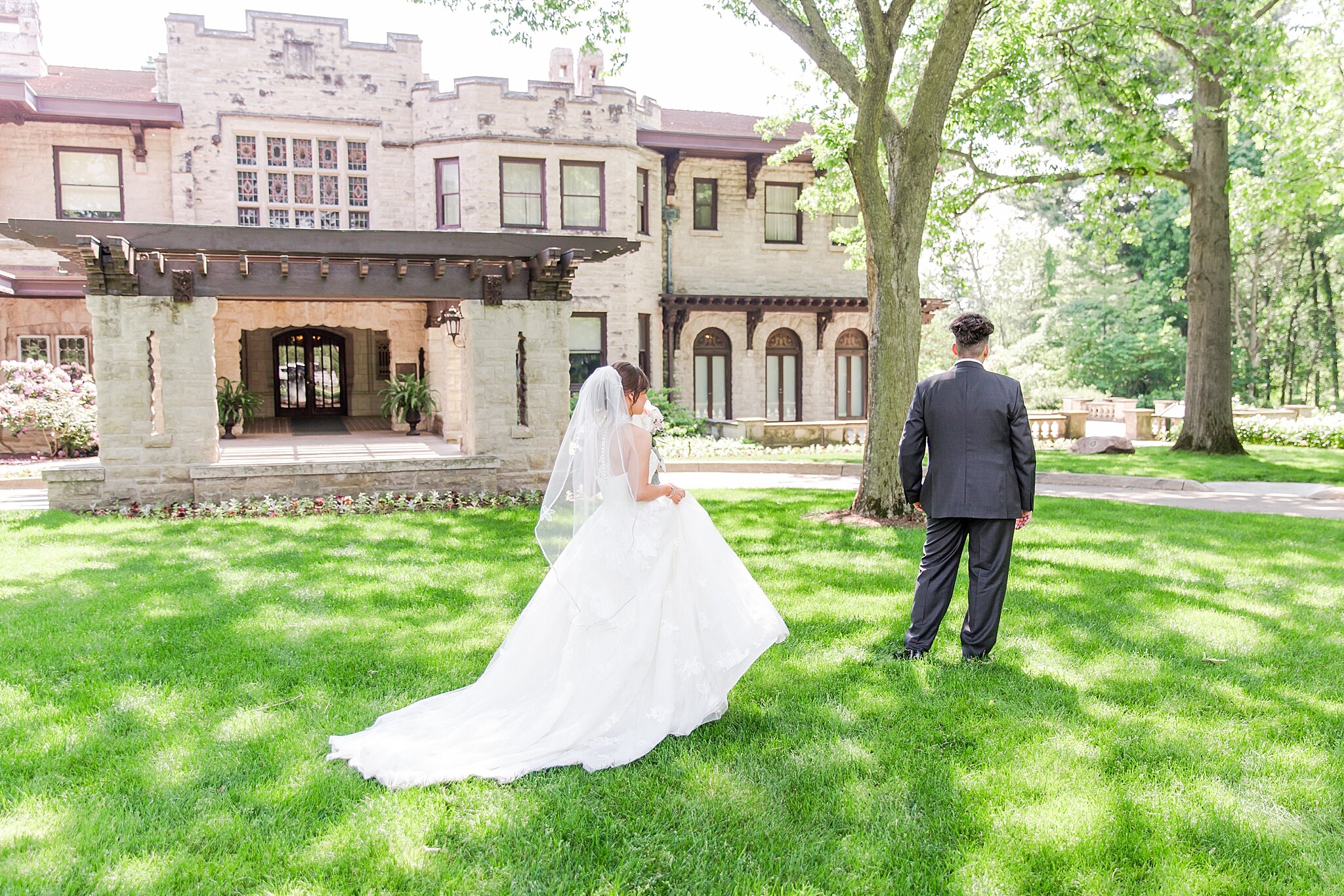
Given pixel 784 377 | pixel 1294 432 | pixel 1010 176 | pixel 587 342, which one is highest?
pixel 1010 176

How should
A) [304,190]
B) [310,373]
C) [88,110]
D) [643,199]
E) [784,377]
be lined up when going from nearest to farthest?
[88,110] < [304,190] < [643,199] < [310,373] < [784,377]

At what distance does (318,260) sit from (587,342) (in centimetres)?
1068

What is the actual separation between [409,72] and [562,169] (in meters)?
4.30

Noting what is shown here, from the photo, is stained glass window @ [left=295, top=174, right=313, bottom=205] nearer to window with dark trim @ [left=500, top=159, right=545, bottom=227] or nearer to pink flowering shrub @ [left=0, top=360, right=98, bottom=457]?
window with dark trim @ [left=500, top=159, right=545, bottom=227]

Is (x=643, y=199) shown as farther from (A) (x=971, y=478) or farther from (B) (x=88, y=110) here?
(A) (x=971, y=478)

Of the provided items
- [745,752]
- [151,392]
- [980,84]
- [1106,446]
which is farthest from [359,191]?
[745,752]

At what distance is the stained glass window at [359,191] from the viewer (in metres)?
22.1

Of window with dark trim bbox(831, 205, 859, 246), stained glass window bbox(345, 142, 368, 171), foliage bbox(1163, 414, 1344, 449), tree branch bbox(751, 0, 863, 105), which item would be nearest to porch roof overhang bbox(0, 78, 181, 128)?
stained glass window bbox(345, 142, 368, 171)

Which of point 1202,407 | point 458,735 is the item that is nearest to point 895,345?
point 458,735

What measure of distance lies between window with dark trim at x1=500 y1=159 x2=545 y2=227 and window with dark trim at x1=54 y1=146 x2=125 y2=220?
8.73m

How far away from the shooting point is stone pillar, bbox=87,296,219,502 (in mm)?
12422

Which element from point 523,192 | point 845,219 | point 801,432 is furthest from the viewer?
point 845,219

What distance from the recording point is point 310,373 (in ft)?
82.7

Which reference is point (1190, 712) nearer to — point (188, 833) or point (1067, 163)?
point (188, 833)
